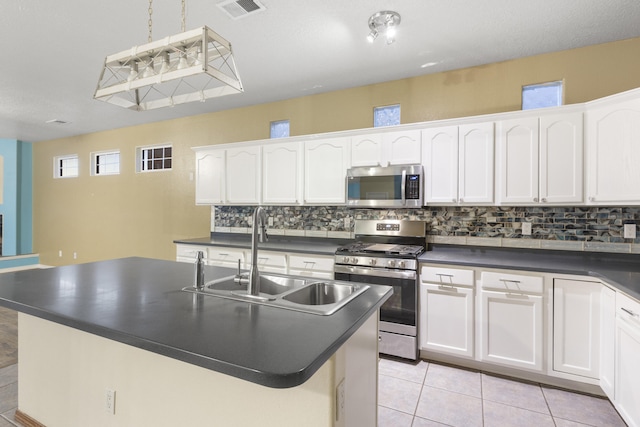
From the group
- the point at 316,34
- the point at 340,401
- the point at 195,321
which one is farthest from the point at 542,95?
→ the point at 195,321

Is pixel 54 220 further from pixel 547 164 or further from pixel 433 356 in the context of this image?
pixel 547 164

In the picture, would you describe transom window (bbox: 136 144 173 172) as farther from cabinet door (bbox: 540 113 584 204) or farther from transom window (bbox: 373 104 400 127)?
cabinet door (bbox: 540 113 584 204)

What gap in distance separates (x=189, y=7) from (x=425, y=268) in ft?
8.94

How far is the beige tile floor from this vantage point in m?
2.14

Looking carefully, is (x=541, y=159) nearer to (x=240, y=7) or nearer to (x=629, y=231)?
(x=629, y=231)

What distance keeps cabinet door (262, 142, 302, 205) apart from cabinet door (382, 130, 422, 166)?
39.5 inches

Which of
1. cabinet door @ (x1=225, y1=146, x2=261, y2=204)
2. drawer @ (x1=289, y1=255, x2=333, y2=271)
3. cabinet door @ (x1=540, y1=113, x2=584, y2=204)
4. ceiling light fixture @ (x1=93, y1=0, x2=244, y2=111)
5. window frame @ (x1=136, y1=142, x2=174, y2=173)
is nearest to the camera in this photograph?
ceiling light fixture @ (x1=93, y1=0, x2=244, y2=111)

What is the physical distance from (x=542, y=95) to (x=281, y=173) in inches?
107

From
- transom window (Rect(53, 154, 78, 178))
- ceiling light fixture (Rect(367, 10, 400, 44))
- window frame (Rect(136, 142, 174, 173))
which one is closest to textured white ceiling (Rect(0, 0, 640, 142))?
ceiling light fixture (Rect(367, 10, 400, 44))

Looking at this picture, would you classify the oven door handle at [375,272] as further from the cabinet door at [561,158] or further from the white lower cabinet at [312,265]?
the cabinet door at [561,158]

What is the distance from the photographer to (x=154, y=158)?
5.71 m

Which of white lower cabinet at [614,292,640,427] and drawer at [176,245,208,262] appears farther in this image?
drawer at [176,245,208,262]

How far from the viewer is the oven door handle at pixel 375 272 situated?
289 cm

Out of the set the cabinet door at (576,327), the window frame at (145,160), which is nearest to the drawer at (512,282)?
the cabinet door at (576,327)
